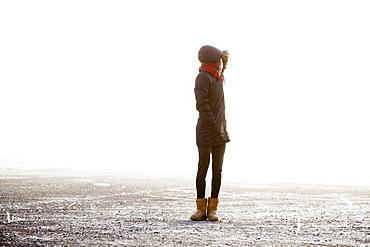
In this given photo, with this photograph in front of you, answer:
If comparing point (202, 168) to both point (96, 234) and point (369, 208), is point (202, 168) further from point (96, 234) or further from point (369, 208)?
point (369, 208)

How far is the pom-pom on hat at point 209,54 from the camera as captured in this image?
6961 mm

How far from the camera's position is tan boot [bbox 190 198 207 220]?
21.4 ft

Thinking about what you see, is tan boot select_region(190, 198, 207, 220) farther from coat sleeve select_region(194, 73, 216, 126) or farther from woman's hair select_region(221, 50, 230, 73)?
woman's hair select_region(221, 50, 230, 73)

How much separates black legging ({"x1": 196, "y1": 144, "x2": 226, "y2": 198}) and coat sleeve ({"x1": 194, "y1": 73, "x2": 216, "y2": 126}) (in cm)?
42

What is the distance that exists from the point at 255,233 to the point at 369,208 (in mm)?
3847

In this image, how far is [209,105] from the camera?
22.7 feet

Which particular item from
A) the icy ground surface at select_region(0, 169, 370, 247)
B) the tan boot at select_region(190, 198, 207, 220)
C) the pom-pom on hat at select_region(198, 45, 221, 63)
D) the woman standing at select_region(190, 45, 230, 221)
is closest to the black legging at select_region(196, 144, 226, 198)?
the woman standing at select_region(190, 45, 230, 221)

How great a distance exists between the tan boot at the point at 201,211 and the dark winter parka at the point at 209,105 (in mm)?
737

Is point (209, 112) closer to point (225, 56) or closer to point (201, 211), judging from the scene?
point (225, 56)

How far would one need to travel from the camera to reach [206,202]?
6.75 metres

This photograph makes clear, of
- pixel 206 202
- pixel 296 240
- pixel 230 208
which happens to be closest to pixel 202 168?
pixel 206 202

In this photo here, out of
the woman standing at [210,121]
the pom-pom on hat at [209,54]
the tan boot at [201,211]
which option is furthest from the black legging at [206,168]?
the pom-pom on hat at [209,54]

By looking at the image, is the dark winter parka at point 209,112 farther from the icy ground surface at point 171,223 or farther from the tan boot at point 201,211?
the icy ground surface at point 171,223

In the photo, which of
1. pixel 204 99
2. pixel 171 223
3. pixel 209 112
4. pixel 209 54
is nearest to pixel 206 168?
pixel 209 112
